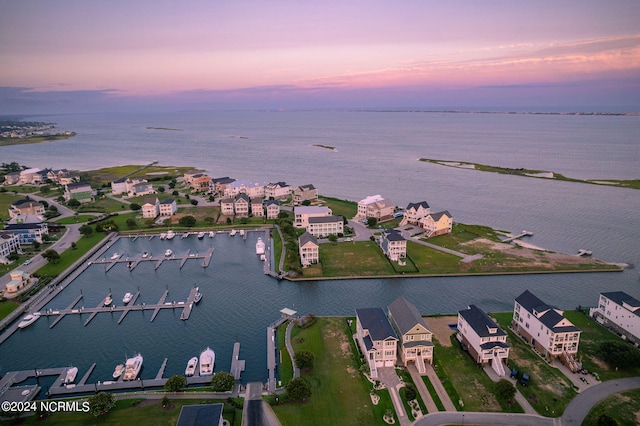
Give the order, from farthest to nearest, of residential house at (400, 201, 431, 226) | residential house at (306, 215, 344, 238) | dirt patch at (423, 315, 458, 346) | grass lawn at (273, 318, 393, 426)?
residential house at (400, 201, 431, 226) < residential house at (306, 215, 344, 238) < dirt patch at (423, 315, 458, 346) < grass lawn at (273, 318, 393, 426)

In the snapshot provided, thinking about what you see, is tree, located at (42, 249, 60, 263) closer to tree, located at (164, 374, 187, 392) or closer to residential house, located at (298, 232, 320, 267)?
residential house, located at (298, 232, 320, 267)

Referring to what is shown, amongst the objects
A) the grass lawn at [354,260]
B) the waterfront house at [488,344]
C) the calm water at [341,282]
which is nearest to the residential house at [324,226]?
the grass lawn at [354,260]

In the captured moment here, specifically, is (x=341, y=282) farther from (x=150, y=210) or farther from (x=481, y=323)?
(x=150, y=210)

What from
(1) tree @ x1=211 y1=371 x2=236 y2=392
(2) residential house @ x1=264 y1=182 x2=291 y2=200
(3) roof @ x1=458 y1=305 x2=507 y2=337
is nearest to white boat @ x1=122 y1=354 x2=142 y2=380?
(1) tree @ x1=211 y1=371 x2=236 y2=392

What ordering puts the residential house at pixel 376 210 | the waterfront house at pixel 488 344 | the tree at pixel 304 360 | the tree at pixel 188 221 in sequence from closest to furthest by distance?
1. the tree at pixel 304 360
2. the waterfront house at pixel 488 344
3. the tree at pixel 188 221
4. the residential house at pixel 376 210

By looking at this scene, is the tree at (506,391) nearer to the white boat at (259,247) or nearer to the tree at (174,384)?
the tree at (174,384)

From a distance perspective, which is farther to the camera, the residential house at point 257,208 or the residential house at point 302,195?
the residential house at point 302,195

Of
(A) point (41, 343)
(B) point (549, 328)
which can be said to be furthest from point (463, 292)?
(A) point (41, 343)
